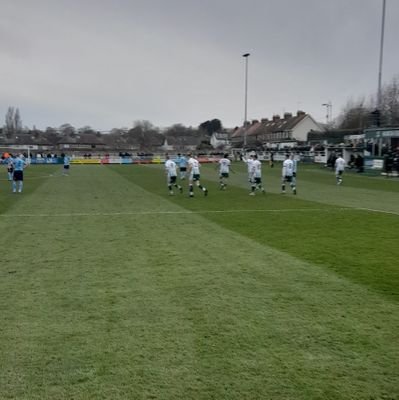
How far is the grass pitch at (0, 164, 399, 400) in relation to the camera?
13.8 feet

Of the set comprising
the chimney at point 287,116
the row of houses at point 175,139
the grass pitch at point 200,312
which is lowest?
the grass pitch at point 200,312

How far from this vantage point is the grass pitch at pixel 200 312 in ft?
13.8

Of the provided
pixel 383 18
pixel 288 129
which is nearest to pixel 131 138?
pixel 288 129

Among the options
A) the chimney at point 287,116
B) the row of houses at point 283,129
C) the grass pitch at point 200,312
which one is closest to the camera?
the grass pitch at point 200,312

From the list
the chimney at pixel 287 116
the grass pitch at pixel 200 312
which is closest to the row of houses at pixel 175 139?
the chimney at pixel 287 116

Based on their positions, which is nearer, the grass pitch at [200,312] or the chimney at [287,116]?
the grass pitch at [200,312]

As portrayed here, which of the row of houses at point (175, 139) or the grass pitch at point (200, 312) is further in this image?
the row of houses at point (175, 139)

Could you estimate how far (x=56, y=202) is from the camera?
65.2ft

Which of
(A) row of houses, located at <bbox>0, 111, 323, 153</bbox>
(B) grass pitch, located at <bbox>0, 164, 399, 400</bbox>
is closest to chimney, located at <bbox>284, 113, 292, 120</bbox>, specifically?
(A) row of houses, located at <bbox>0, 111, 323, 153</bbox>

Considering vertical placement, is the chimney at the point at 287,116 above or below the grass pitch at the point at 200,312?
above

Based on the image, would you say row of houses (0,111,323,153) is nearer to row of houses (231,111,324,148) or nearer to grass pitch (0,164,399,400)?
row of houses (231,111,324,148)

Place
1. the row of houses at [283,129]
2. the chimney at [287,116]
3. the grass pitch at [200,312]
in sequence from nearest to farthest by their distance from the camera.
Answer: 1. the grass pitch at [200,312]
2. the row of houses at [283,129]
3. the chimney at [287,116]

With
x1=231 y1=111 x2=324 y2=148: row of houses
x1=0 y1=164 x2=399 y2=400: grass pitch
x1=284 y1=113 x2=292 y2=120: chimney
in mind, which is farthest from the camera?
x1=284 y1=113 x2=292 y2=120: chimney

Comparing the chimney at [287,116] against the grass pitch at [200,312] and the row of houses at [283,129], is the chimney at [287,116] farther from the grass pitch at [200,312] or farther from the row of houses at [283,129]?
the grass pitch at [200,312]
